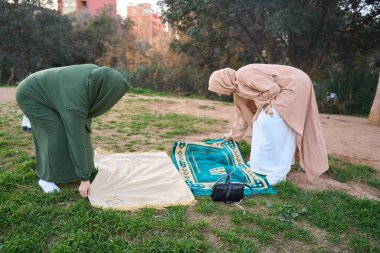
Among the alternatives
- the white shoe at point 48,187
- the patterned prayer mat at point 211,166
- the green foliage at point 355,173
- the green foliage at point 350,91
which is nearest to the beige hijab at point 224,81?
the patterned prayer mat at point 211,166

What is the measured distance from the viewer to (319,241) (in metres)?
2.48

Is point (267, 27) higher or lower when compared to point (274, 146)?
higher

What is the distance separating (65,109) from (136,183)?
1.12 m

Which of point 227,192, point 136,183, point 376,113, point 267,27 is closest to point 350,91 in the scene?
point 376,113

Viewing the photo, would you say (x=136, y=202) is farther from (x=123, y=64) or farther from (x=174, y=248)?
(x=123, y=64)

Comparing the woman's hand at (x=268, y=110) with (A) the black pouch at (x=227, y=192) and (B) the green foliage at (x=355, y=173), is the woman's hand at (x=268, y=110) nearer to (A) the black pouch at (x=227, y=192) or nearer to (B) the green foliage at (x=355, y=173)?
(A) the black pouch at (x=227, y=192)

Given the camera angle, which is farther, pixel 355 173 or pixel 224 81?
pixel 355 173

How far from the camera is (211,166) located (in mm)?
3926

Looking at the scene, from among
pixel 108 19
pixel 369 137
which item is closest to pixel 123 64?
pixel 108 19

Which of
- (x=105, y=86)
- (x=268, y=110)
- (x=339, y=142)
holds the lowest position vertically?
(x=339, y=142)

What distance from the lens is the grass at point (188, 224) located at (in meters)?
2.27

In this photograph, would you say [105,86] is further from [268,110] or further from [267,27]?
[267,27]

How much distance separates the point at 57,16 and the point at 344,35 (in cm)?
1379

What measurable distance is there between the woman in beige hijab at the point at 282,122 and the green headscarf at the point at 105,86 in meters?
1.63
